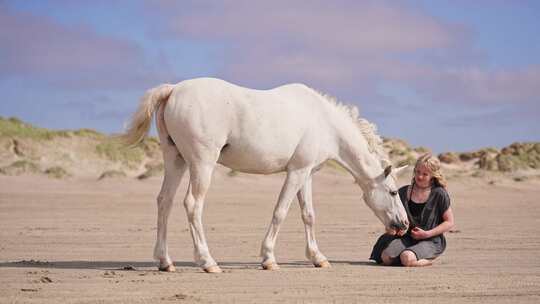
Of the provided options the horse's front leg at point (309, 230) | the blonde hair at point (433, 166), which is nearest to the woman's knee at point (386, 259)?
the horse's front leg at point (309, 230)

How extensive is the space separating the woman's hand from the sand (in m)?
0.42

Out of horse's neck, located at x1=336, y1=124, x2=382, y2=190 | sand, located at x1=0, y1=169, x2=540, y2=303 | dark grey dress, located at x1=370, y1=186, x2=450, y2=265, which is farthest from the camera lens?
horse's neck, located at x1=336, y1=124, x2=382, y2=190

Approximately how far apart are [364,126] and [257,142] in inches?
69.8

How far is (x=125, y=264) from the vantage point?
32.9ft

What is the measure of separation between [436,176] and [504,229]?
5190mm

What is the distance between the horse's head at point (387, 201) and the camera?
34.1 ft

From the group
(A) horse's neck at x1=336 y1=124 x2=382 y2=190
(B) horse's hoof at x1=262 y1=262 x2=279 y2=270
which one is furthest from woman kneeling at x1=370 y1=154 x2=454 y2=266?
(B) horse's hoof at x1=262 y1=262 x2=279 y2=270

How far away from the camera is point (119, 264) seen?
10.0 meters

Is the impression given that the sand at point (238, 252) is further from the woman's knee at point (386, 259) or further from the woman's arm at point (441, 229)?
the woman's arm at point (441, 229)

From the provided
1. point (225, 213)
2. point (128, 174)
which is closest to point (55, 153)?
point (128, 174)

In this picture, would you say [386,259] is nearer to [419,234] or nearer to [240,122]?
[419,234]

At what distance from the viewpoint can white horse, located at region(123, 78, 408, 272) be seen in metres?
9.34

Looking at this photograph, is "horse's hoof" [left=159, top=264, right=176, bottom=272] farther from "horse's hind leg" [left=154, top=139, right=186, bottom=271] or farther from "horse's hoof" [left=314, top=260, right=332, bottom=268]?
"horse's hoof" [left=314, top=260, right=332, bottom=268]

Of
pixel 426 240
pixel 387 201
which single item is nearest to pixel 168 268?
pixel 387 201
